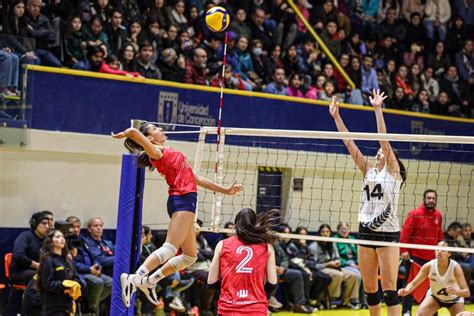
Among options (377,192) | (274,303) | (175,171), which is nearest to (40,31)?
(274,303)

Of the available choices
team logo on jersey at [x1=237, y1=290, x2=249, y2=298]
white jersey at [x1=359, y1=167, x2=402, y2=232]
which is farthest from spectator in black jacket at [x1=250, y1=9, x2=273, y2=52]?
team logo on jersey at [x1=237, y1=290, x2=249, y2=298]

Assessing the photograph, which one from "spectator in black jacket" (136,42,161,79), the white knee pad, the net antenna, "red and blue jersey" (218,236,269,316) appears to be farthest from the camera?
the net antenna

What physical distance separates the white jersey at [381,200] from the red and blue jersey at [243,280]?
8.04 feet

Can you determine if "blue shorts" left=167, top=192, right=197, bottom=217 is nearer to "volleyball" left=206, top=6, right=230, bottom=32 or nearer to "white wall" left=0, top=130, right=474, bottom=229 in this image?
"volleyball" left=206, top=6, right=230, bottom=32

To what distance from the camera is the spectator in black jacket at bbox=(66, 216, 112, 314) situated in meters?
13.3

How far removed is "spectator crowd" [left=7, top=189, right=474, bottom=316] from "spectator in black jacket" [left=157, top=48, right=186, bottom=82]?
2868 millimetres

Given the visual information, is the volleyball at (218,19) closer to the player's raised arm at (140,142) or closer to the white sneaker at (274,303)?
the player's raised arm at (140,142)

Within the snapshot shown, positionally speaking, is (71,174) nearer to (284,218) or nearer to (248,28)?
(284,218)

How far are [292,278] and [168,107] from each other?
11.7ft

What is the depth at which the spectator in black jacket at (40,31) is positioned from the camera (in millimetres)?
Result: 14562

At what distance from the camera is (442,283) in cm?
1203

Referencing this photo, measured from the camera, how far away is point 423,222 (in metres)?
13.7

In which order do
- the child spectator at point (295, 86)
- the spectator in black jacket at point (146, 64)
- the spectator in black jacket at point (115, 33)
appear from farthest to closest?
the child spectator at point (295, 86), the spectator in black jacket at point (115, 33), the spectator in black jacket at point (146, 64)

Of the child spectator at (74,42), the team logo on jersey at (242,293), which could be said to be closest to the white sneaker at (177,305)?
the child spectator at (74,42)
